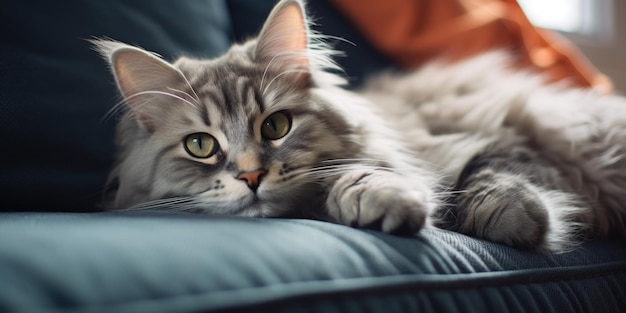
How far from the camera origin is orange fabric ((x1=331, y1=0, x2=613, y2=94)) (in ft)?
6.15

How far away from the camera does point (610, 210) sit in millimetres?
1373

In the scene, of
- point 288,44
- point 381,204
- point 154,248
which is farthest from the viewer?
point 288,44

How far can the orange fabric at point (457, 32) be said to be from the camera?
6.15 feet

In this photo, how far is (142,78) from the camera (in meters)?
1.16

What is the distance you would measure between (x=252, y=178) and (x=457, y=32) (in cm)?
119

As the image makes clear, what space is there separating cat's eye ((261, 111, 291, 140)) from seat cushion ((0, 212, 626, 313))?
352 millimetres

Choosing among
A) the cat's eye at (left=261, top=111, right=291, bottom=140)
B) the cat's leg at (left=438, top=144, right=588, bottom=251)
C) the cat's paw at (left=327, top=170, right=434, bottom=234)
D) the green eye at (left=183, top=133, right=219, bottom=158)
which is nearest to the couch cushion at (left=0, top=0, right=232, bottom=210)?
the green eye at (left=183, top=133, right=219, bottom=158)

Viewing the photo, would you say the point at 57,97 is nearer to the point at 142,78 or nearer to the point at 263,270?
the point at 142,78

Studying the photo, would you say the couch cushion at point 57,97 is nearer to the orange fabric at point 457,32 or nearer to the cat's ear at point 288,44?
the cat's ear at point 288,44

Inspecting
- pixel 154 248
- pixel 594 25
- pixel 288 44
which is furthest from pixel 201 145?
pixel 594 25

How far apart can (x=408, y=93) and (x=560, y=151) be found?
1.60 feet

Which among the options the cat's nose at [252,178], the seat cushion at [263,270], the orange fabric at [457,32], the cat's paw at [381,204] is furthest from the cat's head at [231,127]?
the orange fabric at [457,32]

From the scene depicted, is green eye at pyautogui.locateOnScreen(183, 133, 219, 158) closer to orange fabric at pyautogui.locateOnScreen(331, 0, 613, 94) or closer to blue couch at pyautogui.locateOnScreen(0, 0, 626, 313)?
blue couch at pyautogui.locateOnScreen(0, 0, 626, 313)

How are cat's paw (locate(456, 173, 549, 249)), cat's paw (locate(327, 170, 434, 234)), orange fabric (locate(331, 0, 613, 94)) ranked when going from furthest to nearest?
orange fabric (locate(331, 0, 613, 94)), cat's paw (locate(456, 173, 549, 249)), cat's paw (locate(327, 170, 434, 234))
